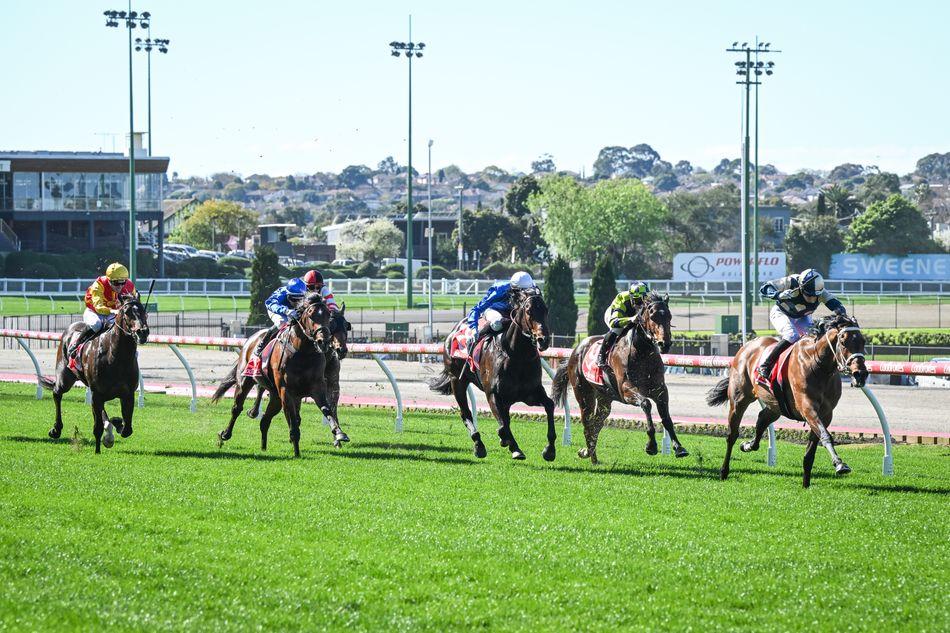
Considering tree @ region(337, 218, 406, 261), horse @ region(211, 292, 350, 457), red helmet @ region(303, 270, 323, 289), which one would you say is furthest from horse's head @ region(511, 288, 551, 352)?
tree @ region(337, 218, 406, 261)

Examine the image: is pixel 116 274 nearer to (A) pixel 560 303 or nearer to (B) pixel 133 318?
(B) pixel 133 318

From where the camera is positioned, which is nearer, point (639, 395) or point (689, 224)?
point (639, 395)

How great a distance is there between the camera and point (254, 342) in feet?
46.9

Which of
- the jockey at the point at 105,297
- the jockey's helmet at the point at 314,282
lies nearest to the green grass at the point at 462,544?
the jockey at the point at 105,297

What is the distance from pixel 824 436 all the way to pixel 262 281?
32691 millimetres

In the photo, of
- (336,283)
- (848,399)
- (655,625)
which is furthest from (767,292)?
(336,283)

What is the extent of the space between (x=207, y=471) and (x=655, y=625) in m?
6.06

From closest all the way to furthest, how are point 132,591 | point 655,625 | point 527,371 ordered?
point 655,625 < point 132,591 < point 527,371

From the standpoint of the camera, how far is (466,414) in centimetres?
1301

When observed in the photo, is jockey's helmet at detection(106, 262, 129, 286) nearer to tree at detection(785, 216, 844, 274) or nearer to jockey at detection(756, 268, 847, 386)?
jockey at detection(756, 268, 847, 386)

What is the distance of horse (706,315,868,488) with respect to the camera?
1005 centimetres

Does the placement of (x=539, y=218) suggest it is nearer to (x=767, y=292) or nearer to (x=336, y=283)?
(x=336, y=283)

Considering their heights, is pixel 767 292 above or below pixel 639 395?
above

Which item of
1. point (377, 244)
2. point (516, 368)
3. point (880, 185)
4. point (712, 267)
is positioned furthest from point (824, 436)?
point (880, 185)
